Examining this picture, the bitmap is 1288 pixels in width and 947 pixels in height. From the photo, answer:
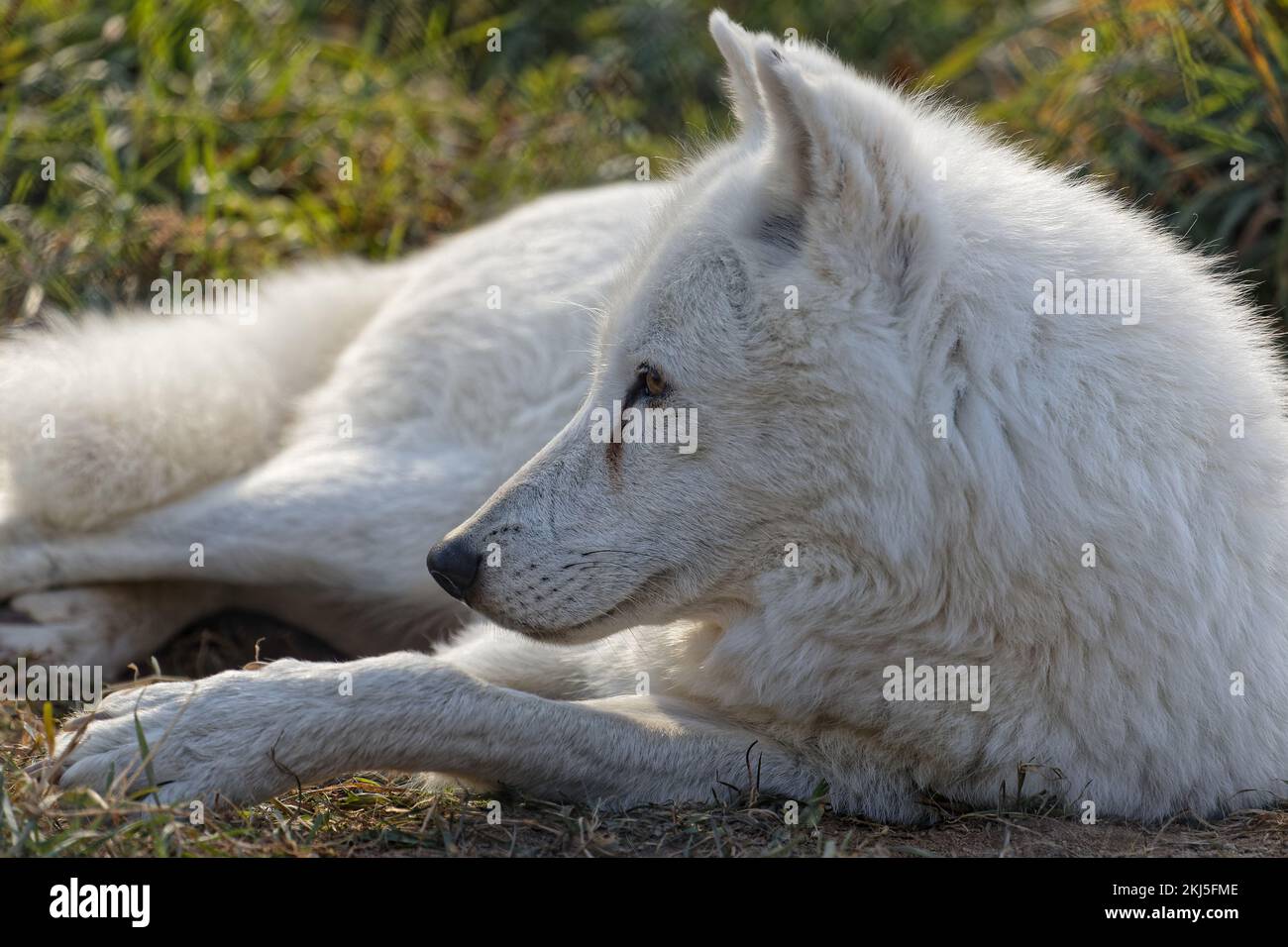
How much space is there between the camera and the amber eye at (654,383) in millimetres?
2740

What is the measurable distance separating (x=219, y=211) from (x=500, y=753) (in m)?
3.61

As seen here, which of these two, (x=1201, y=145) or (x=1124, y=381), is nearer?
(x=1124, y=381)

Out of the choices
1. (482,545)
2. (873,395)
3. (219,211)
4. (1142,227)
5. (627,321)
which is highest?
(219,211)

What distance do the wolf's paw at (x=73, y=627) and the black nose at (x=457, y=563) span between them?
142 cm

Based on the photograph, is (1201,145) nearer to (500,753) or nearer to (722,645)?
(722,645)

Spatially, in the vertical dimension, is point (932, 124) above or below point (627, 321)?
above

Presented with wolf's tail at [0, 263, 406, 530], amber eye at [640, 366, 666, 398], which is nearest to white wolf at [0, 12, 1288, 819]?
amber eye at [640, 366, 666, 398]

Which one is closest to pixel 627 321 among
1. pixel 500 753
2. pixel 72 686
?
pixel 500 753

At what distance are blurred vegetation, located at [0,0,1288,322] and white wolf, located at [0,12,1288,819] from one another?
1.97 m

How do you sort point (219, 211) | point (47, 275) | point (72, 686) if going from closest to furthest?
point (72, 686), point (47, 275), point (219, 211)

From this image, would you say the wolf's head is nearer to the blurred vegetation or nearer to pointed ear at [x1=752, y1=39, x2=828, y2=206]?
pointed ear at [x1=752, y1=39, x2=828, y2=206]

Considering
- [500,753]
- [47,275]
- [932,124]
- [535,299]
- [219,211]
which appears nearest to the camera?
[500,753]

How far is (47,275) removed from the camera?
498 cm

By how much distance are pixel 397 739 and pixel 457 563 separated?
376 mm
